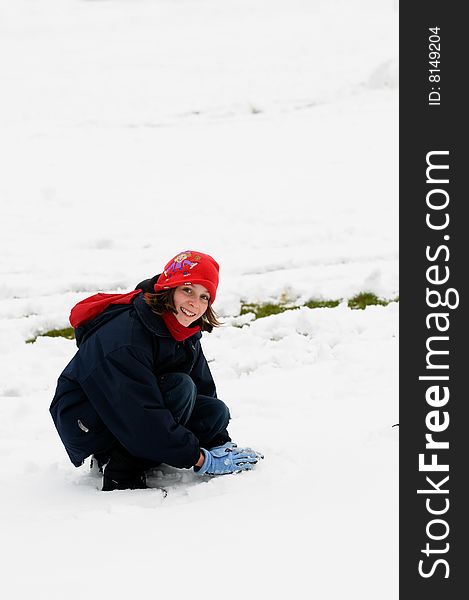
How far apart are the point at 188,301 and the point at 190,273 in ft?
0.38

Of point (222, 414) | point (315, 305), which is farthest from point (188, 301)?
point (315, 305)

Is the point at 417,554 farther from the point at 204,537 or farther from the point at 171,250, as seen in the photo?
the point at 171,250

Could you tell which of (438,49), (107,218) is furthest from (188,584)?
(107,218)

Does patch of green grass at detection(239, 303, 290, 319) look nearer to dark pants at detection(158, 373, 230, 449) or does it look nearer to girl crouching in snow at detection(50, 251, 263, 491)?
dark pants at detection(158, 373, 230, 449)

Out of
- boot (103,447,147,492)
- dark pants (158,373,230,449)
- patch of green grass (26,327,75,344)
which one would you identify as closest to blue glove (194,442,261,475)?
dark pants (158,373,230,449)

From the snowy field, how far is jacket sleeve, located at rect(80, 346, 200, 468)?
0.67ft

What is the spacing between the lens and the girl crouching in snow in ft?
10.5

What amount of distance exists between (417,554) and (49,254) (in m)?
5.86

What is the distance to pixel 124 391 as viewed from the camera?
3156 millimetres

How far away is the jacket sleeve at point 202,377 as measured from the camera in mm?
3658

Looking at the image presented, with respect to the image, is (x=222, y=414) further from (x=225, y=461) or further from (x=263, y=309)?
(x=263, y=309)

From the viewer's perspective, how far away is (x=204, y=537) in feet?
9.26

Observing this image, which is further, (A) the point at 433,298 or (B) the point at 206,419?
(B) the point at 206,419

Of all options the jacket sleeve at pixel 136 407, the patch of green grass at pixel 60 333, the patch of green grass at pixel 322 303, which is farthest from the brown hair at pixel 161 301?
the patch of green grass at pixel 322 303
